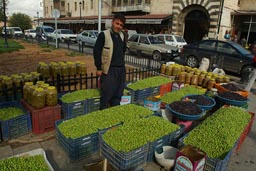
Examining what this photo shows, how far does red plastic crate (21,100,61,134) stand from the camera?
400cm

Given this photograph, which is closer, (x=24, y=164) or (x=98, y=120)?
(x=24, y=164)

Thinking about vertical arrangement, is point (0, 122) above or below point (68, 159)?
above

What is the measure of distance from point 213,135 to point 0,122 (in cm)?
367

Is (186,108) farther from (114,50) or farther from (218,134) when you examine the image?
(114,50)

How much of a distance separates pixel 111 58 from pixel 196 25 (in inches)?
971

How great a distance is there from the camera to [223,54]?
35.5 ft

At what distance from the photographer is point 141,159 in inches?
125

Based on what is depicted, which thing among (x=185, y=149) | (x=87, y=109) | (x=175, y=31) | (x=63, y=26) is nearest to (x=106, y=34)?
(x=87, y=109)

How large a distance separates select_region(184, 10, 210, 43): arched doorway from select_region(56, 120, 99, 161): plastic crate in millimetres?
23273

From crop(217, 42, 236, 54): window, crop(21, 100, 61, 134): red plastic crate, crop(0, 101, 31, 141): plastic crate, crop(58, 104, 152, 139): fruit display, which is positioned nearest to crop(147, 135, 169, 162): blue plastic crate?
crop(58, 104, 152, 139): fruit display

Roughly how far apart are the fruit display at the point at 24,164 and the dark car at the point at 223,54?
988 centimetres

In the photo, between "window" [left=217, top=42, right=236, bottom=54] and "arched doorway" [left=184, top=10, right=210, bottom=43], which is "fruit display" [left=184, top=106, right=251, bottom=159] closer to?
"window" [left=217, top=42, right=236, bottom=54]

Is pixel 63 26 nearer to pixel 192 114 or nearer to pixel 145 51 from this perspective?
pixel 145 51

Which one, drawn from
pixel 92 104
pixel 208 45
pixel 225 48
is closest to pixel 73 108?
pixel 92 104
